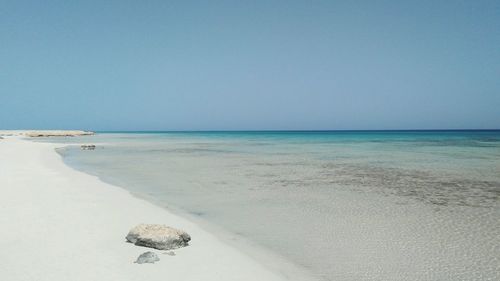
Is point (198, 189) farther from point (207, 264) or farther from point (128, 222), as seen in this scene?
point (207, 264)

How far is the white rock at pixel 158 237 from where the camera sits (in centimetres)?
683

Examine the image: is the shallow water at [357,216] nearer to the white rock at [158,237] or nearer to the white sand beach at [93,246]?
the white sand beach at [93,246]

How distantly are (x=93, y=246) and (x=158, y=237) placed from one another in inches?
49.4

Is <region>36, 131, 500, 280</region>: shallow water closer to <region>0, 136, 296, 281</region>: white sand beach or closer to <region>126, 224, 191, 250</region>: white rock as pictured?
<region>0, 136, 296, 281</region>: white sand beach

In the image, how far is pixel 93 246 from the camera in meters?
6.84

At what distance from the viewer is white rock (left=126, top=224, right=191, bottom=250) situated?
6.83m

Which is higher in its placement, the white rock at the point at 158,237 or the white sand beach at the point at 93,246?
the white rock at the point at 158,237

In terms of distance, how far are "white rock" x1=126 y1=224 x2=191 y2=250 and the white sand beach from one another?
17cm

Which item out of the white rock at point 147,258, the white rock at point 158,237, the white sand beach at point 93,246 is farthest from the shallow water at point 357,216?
the white rock at point 147,258

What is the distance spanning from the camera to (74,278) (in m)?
5.33

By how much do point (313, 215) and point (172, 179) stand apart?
948 centimetres

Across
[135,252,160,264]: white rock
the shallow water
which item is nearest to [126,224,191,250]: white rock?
[135,252,160,264]: white rock

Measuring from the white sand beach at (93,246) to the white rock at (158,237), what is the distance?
17 centimetres

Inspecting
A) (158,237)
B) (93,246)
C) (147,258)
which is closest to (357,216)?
(158,237)
